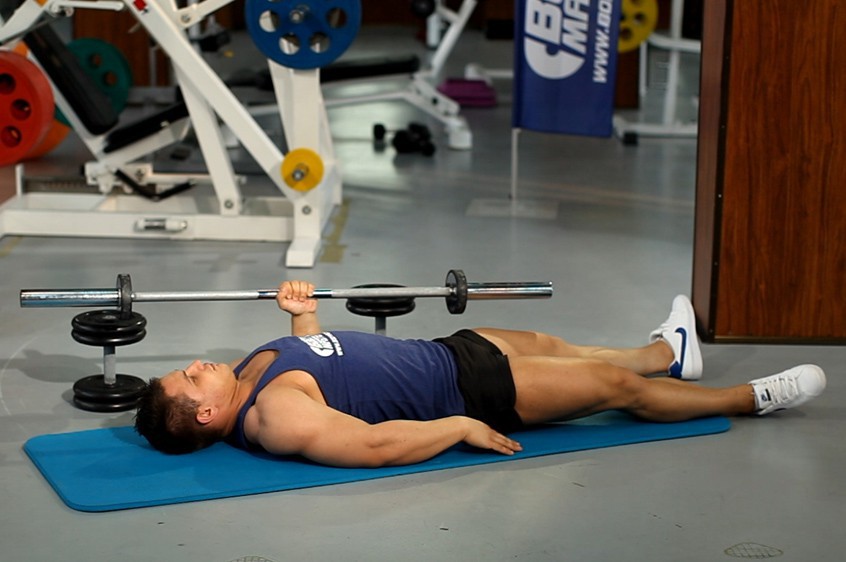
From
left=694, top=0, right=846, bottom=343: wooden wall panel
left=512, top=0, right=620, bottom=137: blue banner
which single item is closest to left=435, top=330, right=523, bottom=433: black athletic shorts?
left=694, top=0, right=846, bottom=343: wooden wall panel

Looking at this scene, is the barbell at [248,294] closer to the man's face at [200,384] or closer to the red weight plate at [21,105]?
the man's face at [200,384]

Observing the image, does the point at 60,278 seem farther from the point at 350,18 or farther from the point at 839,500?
the point at 839,500

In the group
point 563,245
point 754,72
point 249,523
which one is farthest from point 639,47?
point 249,523

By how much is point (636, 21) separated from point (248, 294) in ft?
14.2

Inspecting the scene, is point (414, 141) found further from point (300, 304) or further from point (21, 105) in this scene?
point (300, 304)

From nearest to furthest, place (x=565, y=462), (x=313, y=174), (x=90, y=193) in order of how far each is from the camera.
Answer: (x=565, y=462) → (x=313, y=174) → (x=90, y=193)

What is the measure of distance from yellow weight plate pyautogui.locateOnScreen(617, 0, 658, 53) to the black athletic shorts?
165 inches

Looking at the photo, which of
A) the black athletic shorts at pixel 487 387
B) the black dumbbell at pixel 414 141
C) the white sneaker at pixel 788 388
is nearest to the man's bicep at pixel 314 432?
the black athletic shorts at pixel 487 387

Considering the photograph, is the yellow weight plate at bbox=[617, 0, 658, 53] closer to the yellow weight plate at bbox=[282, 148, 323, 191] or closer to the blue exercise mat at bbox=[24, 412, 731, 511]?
the yellow weight plate at bbox=[282, 148, 323, 191]

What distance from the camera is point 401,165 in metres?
6.05

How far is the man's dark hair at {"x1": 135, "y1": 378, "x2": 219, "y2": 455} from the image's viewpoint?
8.43 feet

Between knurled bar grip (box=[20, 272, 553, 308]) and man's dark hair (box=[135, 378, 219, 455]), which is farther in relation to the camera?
knurled bar grip (box=[20, 272, 553, 308])

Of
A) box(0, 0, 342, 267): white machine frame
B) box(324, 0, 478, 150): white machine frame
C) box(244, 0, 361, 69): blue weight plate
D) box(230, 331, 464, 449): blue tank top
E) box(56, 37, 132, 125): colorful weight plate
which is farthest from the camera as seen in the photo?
box(324, 0, 478, 150): white machine frame

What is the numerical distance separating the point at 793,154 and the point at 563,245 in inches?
52.4
